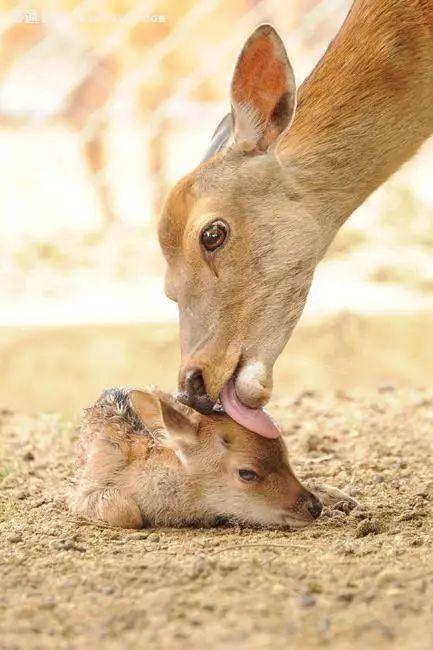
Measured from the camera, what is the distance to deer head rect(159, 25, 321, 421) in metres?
4.59

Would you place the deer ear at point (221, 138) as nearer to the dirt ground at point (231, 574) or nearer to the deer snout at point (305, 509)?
the deer snout at point (305, 509)

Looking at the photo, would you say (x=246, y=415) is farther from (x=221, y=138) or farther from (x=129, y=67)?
(x=129, y=67)

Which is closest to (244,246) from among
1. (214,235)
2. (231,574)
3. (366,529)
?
(214,235)

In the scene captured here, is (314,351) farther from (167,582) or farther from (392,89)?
(167,582)

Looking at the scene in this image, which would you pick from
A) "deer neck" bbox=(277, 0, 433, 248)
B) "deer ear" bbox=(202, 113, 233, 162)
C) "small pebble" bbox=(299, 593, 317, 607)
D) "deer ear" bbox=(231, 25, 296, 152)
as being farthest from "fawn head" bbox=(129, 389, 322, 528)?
"small pebble" bbox=(299, 593, 317, 607)

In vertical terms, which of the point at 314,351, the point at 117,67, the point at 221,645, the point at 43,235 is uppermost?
the point at 117,67

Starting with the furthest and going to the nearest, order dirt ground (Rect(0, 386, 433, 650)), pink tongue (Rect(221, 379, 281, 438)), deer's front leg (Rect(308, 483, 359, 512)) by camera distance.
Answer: deer's front leg (Rect(308, 483, 359, 512))
pink tongue (Rect(221, 379, 281, 438))
dirt ground (Rect(0, 386, 433, 650))

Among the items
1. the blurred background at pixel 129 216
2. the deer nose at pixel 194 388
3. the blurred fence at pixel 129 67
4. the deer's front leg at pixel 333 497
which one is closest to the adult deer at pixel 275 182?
the deer nose at pixel 194 388

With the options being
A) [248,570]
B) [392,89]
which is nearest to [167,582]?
[248,570]

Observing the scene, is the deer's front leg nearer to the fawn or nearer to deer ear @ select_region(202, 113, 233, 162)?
the fawn

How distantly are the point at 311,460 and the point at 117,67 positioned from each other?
4.04 m

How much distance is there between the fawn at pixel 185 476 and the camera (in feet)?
16.3

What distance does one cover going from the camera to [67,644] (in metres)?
3.38

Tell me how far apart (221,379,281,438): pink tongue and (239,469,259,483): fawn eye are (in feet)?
0.61
